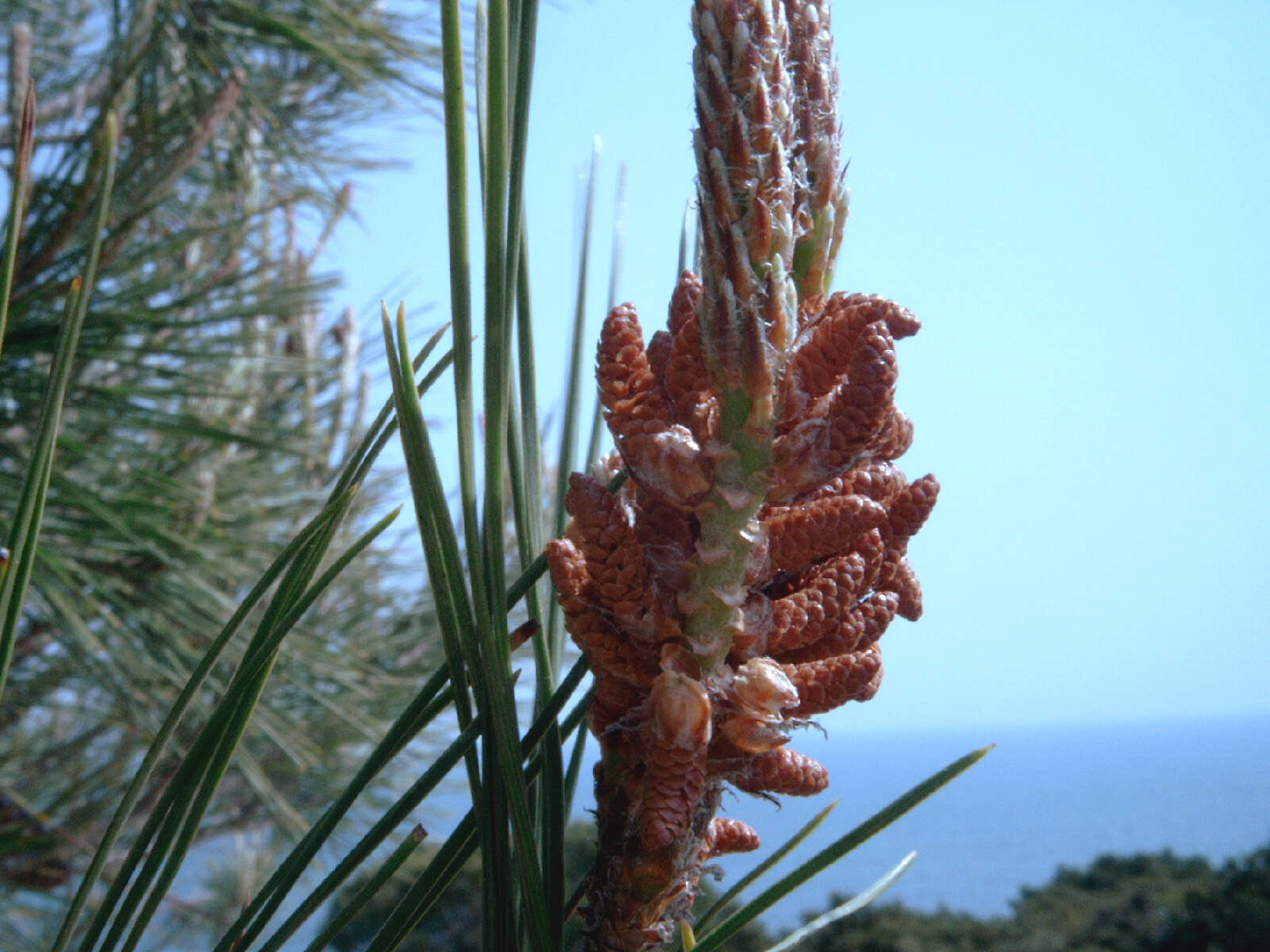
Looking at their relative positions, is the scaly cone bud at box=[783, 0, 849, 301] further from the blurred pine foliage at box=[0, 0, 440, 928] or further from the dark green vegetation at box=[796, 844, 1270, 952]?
the dark green vegetation at box=[796, 844, 1270, 952]

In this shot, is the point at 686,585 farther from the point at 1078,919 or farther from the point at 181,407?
the point at 1078,919

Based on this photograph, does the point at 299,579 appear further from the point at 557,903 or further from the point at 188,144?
the point at 188,144

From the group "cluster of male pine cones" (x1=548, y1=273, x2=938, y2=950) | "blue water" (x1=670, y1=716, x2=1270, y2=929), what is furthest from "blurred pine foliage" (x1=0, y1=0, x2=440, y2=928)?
"blue water" (x1=670, y1=716, x2=1270, y2=929)

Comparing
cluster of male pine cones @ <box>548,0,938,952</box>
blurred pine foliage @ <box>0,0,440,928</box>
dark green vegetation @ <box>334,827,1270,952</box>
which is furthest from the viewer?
dark green vegetation @ <box>334,827,1270,952</box>

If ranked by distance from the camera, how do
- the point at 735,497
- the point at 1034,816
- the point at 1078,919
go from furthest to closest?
1. the point at 1034,816
2. the point at 1078,919
3. the point at 735,497

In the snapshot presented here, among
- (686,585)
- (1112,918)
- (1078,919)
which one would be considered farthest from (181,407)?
(1078,919)

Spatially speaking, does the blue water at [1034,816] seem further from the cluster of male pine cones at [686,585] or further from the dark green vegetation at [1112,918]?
the cluster of male pine cones at [686,585]

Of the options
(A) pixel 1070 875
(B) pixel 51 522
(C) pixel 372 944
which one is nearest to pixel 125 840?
(B) pixel 51 522
